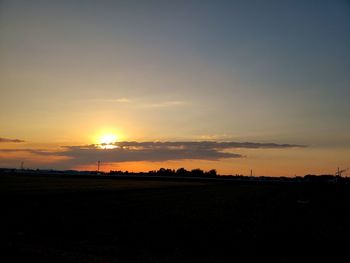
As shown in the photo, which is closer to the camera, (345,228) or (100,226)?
(100,226)

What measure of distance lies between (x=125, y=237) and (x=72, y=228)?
385 cm

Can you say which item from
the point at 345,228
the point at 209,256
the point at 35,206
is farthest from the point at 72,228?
the point at 345,228

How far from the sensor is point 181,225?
2677 centimetres

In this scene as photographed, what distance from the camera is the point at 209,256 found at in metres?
18.3

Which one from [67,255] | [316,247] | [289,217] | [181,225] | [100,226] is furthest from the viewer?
[289,217]

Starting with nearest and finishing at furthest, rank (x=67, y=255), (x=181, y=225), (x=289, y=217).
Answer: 1. (x=67, y=255)
2. (x=181, y=225)
3. (x=289, y=217)

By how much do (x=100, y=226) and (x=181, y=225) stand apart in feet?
16.0

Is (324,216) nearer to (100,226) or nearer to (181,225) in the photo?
(181,225)

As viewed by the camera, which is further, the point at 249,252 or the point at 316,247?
the point at 316,247

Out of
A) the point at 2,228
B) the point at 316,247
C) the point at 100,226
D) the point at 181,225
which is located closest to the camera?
the point at 316,247

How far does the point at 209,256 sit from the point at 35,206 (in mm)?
20323

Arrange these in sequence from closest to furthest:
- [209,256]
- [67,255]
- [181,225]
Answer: [67,255] → [209,256] → [181,225]

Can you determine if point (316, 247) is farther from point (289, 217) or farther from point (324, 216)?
point (324, 216)

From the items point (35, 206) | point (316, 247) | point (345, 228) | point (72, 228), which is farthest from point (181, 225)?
point (35, 206)
